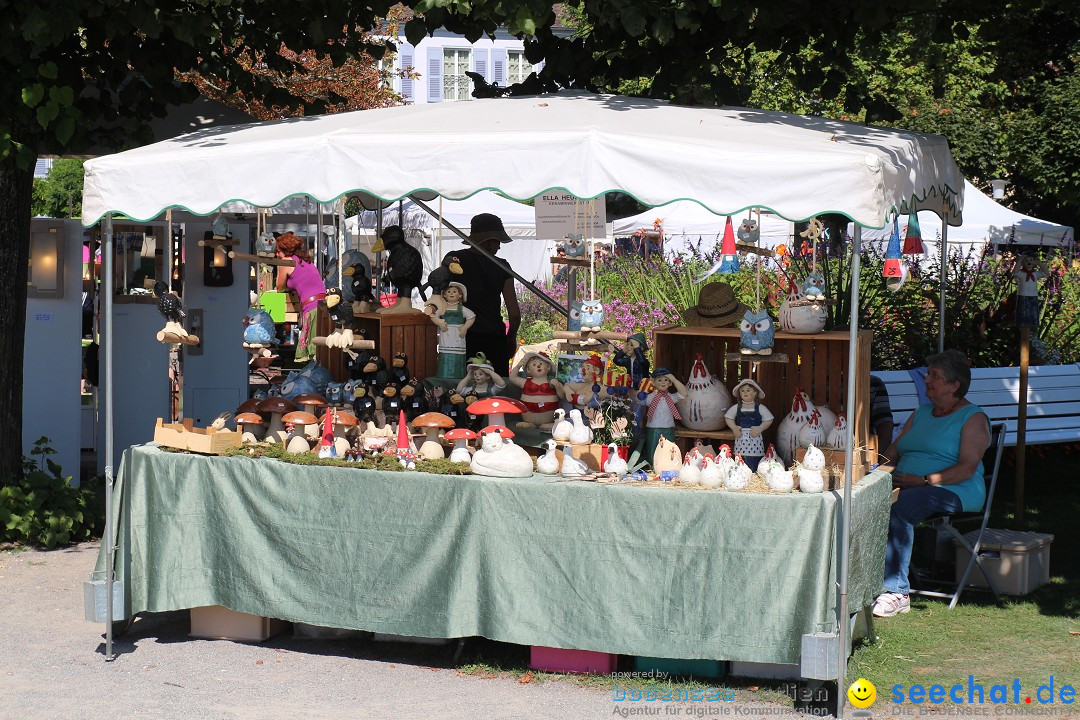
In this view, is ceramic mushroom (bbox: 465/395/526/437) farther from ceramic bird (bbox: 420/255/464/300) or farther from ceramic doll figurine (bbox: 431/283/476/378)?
ceramic bird (bbox: 420/255/464/300)

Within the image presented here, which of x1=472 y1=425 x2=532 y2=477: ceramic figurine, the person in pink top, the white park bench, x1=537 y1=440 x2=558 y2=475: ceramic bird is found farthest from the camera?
the white park bench

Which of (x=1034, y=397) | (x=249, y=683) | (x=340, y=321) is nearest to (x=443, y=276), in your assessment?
(x=340, y=321)

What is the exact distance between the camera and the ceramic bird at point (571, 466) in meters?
5.29

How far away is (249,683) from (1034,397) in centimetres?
600

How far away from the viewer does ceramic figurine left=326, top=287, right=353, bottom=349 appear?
6410mm

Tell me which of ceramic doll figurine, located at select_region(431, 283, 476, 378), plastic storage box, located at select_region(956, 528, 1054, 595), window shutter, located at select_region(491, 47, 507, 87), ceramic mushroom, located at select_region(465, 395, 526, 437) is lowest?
plastic storage box, located at select_region(956, 528, 1054, 595)

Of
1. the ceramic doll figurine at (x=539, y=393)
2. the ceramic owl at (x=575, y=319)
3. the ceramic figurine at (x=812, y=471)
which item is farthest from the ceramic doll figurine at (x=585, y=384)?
the ceramic figurine at (x=812, y=471)

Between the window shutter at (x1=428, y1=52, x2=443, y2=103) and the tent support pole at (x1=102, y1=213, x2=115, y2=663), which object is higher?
the window shutter at (x1=428, y1=52, x2=443, y2=103)

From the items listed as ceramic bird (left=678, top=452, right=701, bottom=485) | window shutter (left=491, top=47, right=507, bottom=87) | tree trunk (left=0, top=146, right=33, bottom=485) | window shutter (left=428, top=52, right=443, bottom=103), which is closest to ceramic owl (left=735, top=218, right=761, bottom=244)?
ceramic bird (left=678, top=452, right=701, bottom=485)

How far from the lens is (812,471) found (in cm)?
500

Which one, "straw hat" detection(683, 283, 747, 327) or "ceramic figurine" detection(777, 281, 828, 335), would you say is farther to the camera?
"straw hat" detection(683, 283, 747, 327)

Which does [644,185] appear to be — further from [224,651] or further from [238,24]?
[238,24]

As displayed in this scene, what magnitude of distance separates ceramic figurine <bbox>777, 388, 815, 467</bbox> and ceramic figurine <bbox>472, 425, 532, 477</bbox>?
119 cm

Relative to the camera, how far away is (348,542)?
5430mm
